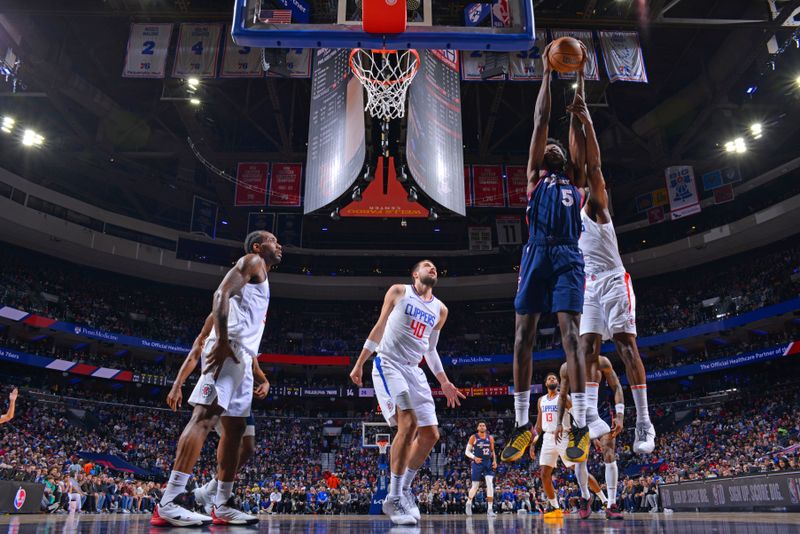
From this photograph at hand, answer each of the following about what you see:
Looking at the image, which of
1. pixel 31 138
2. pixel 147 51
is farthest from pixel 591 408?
pixel 31 138

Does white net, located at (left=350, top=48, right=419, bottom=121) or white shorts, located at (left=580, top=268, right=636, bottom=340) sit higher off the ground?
white net, located at (left=350, top=48, right=419, bottom=121)

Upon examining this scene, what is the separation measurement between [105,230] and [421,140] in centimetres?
2347

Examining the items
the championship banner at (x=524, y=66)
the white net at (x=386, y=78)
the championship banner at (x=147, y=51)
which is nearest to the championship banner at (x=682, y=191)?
the championship banner at (x=524, y=66)

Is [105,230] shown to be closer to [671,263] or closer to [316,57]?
[316,57]

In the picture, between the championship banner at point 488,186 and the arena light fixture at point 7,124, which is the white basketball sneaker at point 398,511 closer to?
the championship banner at point 488,186

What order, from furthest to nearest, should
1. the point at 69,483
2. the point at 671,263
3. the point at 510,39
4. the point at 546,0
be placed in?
the point at 671,263, the point at 546,0, the point at 69,483, the point at 510,39

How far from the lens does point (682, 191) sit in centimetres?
2616

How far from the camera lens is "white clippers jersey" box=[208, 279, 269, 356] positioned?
5.20 meters

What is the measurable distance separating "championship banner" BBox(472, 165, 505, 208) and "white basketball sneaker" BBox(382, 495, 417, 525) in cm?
1686

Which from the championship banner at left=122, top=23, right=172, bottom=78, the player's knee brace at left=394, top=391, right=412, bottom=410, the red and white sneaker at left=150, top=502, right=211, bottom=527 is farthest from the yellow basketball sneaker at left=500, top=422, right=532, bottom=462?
the championship banner at left=122, top=23, right=172, bottom=78

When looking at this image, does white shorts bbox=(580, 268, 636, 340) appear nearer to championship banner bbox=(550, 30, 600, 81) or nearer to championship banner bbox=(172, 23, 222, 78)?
championship banner bbox=(550, 30, 600, 81)

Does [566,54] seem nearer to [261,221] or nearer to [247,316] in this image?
[247,316]

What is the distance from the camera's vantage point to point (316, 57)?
16625 millimetres

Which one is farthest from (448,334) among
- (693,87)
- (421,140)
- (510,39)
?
(510,39)
